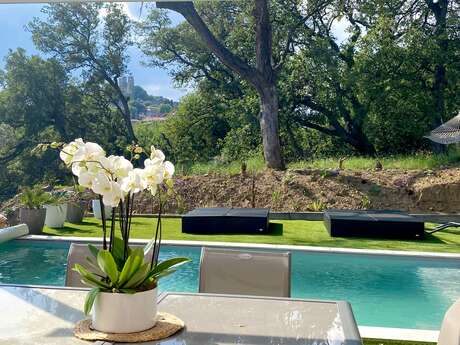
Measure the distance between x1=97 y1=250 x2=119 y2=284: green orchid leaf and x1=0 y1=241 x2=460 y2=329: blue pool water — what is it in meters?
3.03

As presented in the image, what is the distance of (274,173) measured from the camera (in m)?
11.3

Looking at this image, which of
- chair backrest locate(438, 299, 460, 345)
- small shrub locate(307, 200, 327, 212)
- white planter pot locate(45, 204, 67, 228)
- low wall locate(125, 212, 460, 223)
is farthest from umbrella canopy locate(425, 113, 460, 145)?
chair backrest locate(438, 299, 460, 345)

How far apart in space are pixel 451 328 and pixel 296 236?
231 inches

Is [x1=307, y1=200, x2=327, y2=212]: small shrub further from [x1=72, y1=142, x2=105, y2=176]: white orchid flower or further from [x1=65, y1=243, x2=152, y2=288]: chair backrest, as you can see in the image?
[x1=72, y1=142, x2=105, y2=176]: white orchid flower

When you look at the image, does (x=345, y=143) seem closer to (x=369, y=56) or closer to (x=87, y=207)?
(x=369, y=56)

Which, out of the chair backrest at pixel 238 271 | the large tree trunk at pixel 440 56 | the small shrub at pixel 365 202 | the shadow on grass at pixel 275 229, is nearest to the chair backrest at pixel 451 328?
the chair backrest at pixel 238 271

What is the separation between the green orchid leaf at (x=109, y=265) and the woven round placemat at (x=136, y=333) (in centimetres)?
18

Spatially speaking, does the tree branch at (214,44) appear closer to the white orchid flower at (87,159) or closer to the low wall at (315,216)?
the low wall at (315,216)

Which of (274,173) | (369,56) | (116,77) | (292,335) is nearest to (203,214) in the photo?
(274,173)

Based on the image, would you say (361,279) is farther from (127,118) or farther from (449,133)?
(127,118)

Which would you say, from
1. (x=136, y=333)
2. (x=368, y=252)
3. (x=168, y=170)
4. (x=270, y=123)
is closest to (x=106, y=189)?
(x=168, y=170)

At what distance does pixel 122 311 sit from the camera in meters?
1.59

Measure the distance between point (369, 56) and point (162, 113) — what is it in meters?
9.32

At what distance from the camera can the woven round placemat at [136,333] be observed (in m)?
1.58
